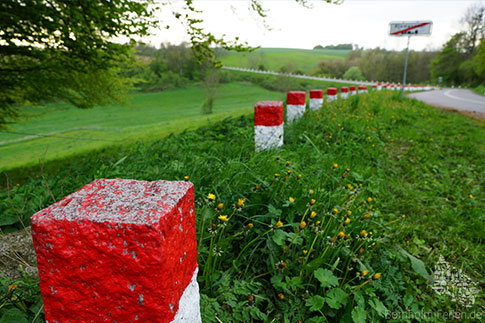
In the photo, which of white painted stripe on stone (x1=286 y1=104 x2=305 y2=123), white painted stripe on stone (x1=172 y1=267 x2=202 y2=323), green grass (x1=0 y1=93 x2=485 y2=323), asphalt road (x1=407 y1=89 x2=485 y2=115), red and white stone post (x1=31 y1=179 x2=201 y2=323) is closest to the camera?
red and white stone post (x1=31 y1=179 x2=201 y2=323)

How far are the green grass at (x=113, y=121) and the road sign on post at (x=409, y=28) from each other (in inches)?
291

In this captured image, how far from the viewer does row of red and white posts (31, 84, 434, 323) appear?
0.79 metres

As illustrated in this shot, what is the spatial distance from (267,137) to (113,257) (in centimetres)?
309

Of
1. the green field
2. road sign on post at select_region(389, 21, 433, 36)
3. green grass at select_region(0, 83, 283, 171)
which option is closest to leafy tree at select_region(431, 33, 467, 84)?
green grass at select_region(0, 83, 283, 171)

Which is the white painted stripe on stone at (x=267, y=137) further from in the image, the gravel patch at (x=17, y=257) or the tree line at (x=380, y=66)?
the tree line at (x=380, y=66)

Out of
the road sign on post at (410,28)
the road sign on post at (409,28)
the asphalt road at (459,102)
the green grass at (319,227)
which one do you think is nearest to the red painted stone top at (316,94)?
the green grass at (319,227)

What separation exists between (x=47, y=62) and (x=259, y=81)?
5234 centimetres

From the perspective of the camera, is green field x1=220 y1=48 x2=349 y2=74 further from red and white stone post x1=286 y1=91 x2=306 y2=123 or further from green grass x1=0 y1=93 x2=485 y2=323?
green grass x1=0 y1=93 x2=485 y2=323

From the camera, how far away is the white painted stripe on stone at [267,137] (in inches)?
146

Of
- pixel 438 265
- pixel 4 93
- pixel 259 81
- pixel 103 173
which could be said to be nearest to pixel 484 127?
pixel 438 265

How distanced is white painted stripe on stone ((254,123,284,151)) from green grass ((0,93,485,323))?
6.0 inches

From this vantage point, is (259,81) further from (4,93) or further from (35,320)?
(35,320)

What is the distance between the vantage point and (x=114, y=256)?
0.82m

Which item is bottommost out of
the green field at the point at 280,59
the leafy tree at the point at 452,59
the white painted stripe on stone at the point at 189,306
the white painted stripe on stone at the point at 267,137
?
the white painted stripe on stone at the point at 189,306
